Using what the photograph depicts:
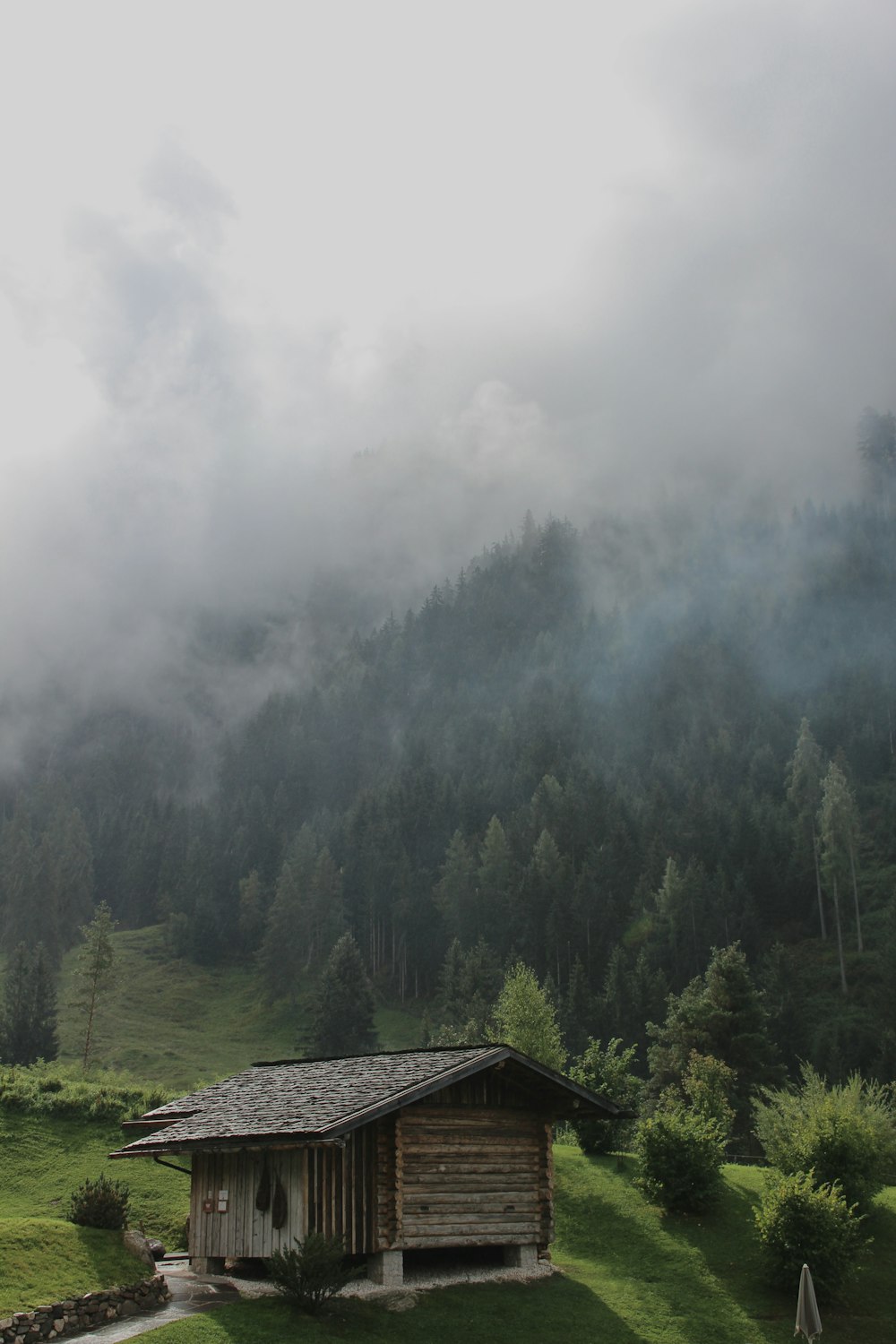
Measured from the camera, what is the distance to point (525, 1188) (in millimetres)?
32156

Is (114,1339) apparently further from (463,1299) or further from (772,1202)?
(772,1202)

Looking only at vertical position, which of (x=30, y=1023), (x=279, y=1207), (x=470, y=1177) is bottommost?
(x=279, y=1207)

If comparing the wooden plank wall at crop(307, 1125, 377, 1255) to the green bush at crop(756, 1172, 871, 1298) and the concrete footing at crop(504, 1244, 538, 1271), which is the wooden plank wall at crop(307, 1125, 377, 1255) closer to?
the concrete footing at crop(504, 1244, 538, 1271)

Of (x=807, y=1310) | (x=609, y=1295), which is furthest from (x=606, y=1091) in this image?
(x=807, y=1310)

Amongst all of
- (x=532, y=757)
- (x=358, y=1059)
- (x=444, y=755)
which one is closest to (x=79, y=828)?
(x=444, y=755)

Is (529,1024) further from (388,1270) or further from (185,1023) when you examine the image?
(185,1023)

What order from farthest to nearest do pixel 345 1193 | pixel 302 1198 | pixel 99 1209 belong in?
pixel 99 1209, pixel 345 1193, pixel 302 1198

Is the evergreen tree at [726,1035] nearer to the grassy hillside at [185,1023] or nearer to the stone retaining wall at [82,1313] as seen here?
the grassy hillside at [185,1023]

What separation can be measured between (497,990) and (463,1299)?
68671mm

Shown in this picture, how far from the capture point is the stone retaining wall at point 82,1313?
23.8 meters

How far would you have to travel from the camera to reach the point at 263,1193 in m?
30.5

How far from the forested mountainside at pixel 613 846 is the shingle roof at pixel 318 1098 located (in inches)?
2246

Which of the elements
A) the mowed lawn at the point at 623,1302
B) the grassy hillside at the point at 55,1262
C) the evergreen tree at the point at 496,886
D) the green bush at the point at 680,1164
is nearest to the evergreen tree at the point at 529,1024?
the mowed lawn at the point at 623,1302

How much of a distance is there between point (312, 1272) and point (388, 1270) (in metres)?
3.84
